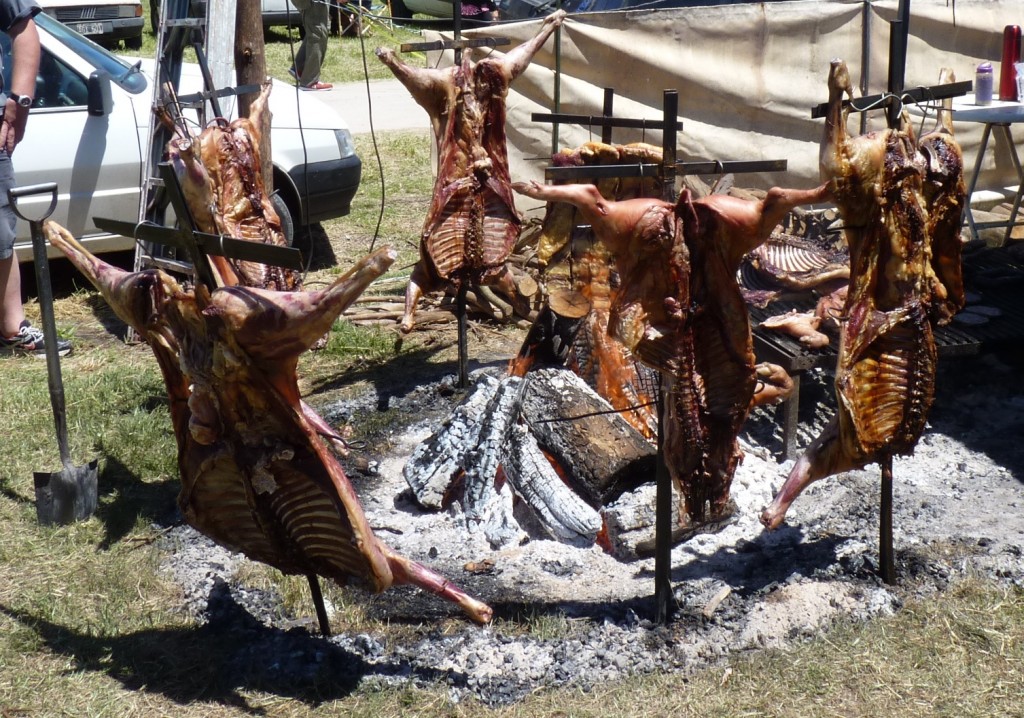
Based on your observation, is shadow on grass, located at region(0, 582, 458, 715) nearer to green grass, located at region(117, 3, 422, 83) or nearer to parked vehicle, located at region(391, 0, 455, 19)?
green grass, located at region(117, 3, 422, 83)

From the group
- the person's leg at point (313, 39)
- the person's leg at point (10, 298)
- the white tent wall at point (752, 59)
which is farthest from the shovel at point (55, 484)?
the person's leg at point (313, 39)

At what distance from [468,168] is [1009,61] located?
4923mm

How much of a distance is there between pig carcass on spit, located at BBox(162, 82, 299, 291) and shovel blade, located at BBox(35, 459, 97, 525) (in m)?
1.22

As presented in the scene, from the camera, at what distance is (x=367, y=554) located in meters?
3.50

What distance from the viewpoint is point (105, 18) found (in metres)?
16.9

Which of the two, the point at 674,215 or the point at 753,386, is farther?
the point at 753,386

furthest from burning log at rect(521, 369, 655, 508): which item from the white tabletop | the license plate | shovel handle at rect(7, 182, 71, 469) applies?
the license plate

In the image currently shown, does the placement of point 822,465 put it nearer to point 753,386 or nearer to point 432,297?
point 753,386

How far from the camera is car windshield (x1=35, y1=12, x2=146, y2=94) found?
27.5 ft

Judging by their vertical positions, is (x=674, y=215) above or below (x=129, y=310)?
above

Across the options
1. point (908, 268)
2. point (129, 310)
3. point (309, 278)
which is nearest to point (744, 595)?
point (908, 268)

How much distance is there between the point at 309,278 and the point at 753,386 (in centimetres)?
558

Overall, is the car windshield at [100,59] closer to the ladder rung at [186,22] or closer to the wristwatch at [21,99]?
the ladder rung at [186,22]

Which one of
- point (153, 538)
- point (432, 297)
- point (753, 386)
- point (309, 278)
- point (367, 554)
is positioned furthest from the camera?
point (309, 278)
